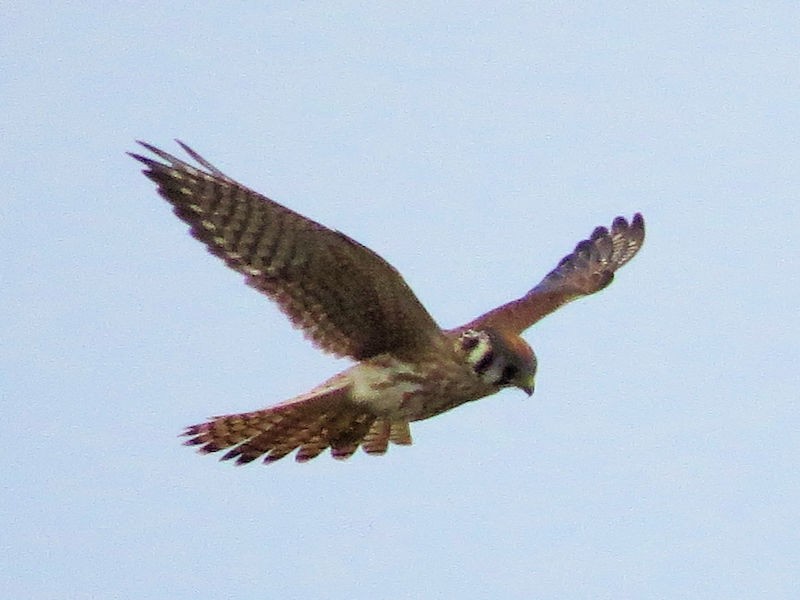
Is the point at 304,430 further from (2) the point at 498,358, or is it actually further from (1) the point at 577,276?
(1) the point at 577,276

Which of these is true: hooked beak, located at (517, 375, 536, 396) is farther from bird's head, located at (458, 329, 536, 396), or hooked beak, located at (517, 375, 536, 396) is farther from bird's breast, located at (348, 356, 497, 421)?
bird's breast, located at (348, 356, 497, 421)

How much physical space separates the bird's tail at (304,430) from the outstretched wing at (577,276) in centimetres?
→ 70

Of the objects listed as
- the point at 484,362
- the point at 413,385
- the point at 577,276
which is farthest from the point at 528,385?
the point at 577,276

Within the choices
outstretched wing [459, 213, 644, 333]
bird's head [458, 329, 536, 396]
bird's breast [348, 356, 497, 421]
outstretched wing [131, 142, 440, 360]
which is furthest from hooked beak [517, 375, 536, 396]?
outstretched wing [131, 142, 440, 360]

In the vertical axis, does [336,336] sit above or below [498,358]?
above

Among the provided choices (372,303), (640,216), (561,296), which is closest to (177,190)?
(372,303)

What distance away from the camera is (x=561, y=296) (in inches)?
400

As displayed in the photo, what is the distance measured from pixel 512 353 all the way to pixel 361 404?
773mm

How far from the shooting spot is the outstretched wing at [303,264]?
7.81 metres

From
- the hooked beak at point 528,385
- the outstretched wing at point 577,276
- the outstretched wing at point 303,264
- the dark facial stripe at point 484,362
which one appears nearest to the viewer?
the outstretched wing at point 303,264

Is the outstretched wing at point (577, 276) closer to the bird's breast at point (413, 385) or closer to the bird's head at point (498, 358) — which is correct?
the bird's head at point (498, 358)

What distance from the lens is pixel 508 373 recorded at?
8.55 metres

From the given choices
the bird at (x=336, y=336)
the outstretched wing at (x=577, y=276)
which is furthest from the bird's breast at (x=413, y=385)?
the outstretched wing at (x=577, y=276)

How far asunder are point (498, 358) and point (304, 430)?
1027mm
